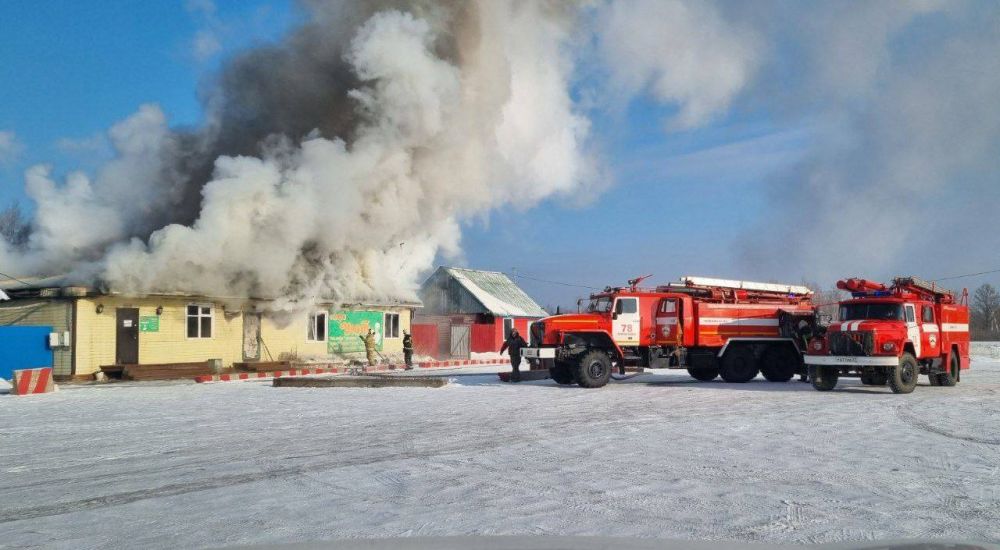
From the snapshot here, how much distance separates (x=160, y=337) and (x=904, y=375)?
830 inches

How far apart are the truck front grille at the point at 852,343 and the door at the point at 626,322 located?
4928mm

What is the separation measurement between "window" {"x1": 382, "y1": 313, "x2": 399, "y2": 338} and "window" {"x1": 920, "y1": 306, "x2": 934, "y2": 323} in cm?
2107

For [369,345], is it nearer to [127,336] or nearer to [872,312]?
[127,336]

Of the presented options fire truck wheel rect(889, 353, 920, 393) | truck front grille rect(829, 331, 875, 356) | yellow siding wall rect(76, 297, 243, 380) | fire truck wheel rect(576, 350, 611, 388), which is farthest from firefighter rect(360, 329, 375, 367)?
fire truck wheel rect(889, 353, 920, 393)

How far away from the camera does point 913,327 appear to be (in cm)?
1791

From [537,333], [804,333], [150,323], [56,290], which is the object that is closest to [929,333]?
[804,333]

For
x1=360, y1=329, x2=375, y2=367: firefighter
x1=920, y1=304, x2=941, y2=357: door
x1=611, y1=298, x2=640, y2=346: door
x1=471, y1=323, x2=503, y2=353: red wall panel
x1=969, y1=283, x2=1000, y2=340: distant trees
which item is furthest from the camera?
x1=969, y1=283, x2=1000, y2=340: distant trees

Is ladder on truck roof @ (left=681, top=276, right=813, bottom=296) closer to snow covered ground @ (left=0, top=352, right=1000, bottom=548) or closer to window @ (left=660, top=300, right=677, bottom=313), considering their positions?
window @ (left=660, top=300, right=677, bottom=313)

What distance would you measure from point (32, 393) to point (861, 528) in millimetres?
18850

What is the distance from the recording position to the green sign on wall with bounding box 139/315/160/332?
23320mm

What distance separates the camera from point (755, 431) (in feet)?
36.2

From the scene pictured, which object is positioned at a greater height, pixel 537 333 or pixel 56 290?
pixel 56 290

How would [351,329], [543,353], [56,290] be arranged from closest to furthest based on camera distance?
[543,353]
[56,290]
[351,329]

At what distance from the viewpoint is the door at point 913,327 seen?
17.7m
